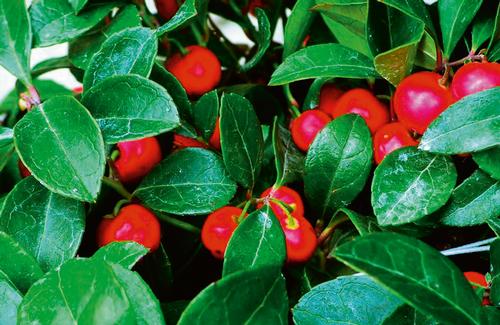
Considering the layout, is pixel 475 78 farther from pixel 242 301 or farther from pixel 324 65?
pixel 242 301

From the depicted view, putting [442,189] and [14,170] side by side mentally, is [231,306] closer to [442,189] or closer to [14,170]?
[442,189]

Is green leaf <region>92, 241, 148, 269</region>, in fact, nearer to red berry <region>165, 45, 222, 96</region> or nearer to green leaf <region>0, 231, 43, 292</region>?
green leaf <region>0, 231, 43, 292</region>

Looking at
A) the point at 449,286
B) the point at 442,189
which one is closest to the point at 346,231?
the point at 442,189

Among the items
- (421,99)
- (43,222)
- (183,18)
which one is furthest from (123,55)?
(421,99)

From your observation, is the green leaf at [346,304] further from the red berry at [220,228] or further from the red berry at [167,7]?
the red berry at [167,7]

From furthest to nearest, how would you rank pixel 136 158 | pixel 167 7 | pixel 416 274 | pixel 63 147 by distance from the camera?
pixel 167 7 → pixel 136 158 → pixel 63 147 → pixel 416 274

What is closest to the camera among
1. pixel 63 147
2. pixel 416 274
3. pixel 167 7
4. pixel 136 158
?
pixel 416 274
